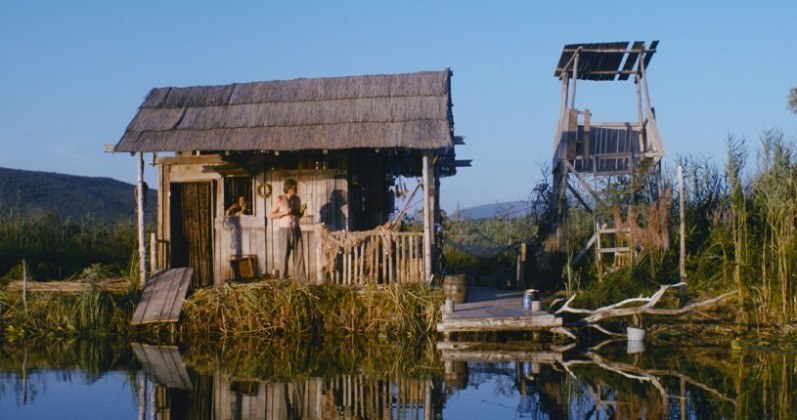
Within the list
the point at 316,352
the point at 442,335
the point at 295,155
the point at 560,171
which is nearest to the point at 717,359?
the point at 442,335

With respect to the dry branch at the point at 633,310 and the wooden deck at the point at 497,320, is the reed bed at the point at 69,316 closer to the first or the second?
the wooden deck at the point at 497,320

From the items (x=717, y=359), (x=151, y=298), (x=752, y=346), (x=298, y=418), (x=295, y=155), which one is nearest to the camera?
(x=298, y=418)

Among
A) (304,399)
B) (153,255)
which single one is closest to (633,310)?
Result: (304,399)

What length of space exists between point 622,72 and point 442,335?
8627mm

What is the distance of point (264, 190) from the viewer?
58.7 ft

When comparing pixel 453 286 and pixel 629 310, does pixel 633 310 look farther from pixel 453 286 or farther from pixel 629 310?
pixel 453 286

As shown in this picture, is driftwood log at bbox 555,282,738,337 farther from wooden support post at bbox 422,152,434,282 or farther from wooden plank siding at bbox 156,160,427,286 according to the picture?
wooden plank siding at bbox 156,160,427,286

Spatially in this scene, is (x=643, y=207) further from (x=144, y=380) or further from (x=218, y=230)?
(x=144, y=380)

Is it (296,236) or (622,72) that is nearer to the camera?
(296,236)

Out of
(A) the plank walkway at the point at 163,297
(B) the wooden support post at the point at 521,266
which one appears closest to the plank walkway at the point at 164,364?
(A) the plank walkway at the point at 163,297

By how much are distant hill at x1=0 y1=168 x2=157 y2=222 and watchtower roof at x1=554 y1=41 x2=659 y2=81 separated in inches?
1147

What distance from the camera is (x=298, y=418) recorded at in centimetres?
922

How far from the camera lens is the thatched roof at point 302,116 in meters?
16.1

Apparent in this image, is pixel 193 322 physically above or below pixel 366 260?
below
